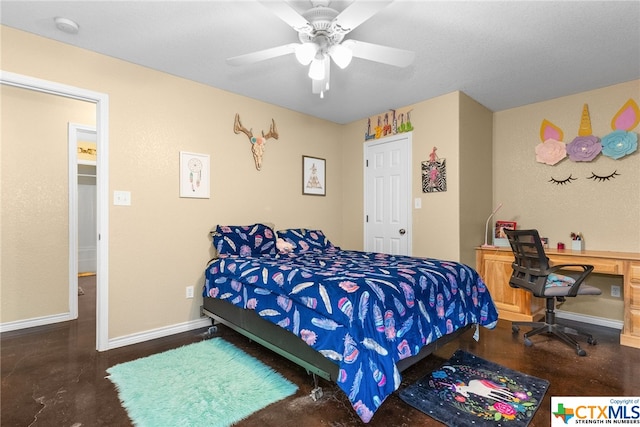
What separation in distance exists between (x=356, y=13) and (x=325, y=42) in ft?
1.15

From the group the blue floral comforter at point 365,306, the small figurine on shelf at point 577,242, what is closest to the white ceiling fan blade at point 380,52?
the blue floral comforter at point 365,306

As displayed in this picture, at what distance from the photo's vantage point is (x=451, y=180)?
3596 mm

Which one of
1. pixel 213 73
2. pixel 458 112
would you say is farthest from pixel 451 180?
pixel 213 73

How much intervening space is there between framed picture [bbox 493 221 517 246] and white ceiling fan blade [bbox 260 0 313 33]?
326 centimetres

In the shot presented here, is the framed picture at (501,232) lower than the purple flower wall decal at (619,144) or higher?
lower

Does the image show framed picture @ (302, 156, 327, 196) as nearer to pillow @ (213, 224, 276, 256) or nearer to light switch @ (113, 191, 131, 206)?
pillow @ (213, 224, 276, 256)

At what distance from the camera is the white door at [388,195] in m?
4.05

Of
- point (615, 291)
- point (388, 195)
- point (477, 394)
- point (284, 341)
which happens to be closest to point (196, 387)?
point (284, 341)

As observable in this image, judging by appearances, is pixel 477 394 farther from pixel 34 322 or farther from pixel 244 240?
pixel 34 322

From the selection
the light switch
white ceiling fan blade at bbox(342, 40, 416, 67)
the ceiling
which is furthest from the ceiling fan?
the light switch

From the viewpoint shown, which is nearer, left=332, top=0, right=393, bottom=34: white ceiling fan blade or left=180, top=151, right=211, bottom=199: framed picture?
left=332, top=0, right=393, bottom=34: white ceiling fan blade

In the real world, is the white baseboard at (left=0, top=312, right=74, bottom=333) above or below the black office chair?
below

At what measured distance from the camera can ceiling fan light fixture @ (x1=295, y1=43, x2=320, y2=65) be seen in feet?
6.76

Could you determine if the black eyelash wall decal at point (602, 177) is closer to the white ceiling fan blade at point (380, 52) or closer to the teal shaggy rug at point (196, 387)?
the white ceiling fan blade at point (380, 52)
